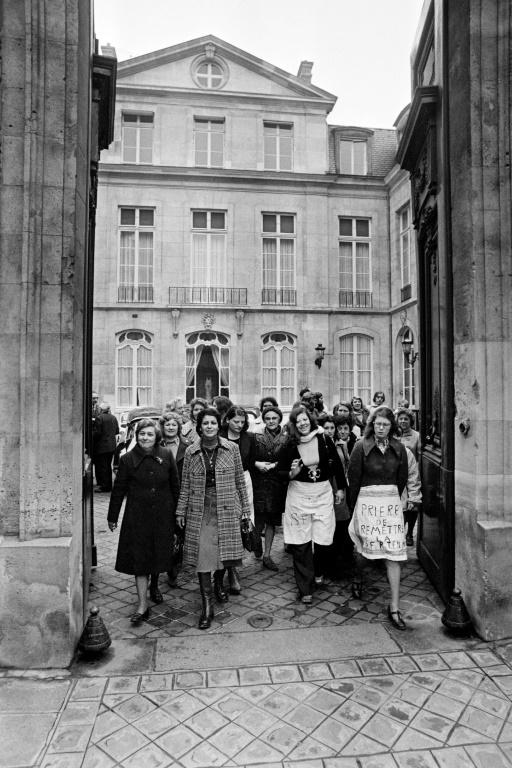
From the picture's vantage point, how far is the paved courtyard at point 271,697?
9.33 feet

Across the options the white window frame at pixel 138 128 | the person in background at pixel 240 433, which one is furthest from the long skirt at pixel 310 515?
the white window frame at pixel 138 128

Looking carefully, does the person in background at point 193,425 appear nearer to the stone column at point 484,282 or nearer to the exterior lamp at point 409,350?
the stone column at point 484,282

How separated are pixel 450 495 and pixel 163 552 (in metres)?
2.50

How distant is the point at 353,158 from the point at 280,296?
6.24 meters

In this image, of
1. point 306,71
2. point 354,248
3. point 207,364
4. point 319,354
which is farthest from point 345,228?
point 207,364

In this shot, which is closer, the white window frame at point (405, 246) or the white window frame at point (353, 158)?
the white window frame at point (405, 246)

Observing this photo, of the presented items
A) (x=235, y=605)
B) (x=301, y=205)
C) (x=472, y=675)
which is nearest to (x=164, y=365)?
(x=301, y=205)

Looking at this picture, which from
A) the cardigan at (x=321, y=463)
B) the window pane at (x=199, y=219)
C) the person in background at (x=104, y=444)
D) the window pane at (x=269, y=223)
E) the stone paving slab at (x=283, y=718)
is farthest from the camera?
the window pane at (x=269, y=223)

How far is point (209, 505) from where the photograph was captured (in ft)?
15.1

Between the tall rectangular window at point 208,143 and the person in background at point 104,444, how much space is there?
41.7 feet

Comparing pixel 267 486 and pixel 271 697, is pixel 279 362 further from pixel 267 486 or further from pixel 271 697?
pixel 271 697

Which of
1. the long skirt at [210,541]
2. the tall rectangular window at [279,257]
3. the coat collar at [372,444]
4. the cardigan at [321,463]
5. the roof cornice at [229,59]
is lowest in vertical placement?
the long skirt at [210,541]

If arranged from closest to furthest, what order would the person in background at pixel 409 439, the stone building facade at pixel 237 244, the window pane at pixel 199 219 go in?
the person in background at pixel 409 439 < the stone building facade at pixel 237 244 < the window pane at pixel 199 219

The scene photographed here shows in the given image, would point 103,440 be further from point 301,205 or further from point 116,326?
point 301,205
